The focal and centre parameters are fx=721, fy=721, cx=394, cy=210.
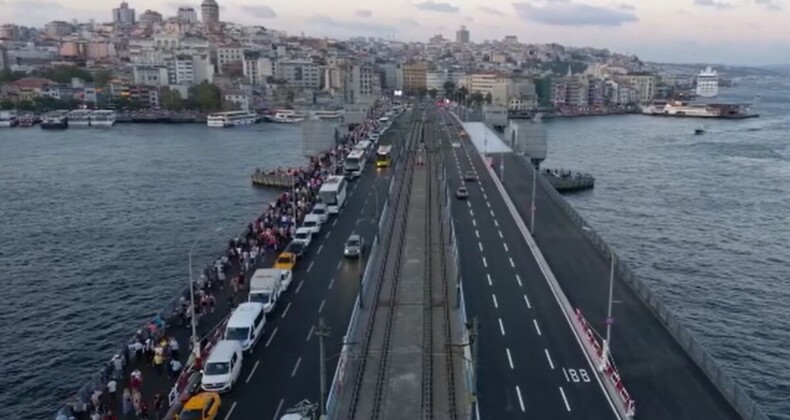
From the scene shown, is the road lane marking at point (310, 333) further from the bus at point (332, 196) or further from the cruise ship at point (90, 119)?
the cruise ship at point (90, 119)

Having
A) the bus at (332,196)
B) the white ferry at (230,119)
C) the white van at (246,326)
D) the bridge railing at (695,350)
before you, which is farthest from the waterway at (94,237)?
the white ferry at (230,119)

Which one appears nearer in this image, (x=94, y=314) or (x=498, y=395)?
(x=498, y=395)

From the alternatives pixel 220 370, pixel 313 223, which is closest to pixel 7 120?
pixel 313 223

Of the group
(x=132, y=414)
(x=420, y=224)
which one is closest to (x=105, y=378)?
(x=132, y=414)

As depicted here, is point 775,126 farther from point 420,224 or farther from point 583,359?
point 583,359

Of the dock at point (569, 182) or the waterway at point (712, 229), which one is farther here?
the dock at point (569, 182)

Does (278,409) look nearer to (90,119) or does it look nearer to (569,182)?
(569,182)
